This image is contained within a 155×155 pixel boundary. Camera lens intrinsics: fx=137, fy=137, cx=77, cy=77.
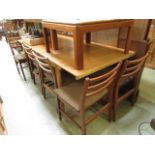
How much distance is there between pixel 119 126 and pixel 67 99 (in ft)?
2.25

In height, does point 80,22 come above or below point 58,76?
above

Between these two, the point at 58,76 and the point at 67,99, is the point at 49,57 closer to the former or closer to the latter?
the point at 58,76

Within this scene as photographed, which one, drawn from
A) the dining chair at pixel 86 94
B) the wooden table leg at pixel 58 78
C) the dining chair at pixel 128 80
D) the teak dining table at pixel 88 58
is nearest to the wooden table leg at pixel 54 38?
the teak dining table at pixel 88 58

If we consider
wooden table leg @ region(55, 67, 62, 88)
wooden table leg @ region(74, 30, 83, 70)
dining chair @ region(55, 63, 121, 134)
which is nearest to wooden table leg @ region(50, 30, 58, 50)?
wooden table leg @ region(55, 67, 62, 88)

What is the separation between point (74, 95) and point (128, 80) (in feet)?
2.43

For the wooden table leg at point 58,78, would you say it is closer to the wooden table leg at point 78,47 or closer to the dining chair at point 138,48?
the wooden table leg at point 78,47

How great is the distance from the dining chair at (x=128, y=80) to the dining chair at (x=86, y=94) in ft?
0.27

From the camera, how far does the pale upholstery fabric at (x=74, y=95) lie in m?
1.23

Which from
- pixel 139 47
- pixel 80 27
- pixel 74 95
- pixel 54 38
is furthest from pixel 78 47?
pixel 139 47

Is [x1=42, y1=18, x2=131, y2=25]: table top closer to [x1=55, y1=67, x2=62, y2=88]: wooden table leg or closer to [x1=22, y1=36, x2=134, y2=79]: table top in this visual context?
[x1=22, y1=36, x2=134, y2=79]: table top

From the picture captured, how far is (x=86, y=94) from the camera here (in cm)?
106

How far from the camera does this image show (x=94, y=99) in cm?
128
